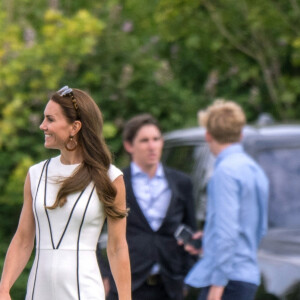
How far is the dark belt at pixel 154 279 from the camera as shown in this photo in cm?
606

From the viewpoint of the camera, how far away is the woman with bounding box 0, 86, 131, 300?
4.29m

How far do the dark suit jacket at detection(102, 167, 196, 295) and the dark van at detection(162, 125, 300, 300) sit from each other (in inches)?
17.9

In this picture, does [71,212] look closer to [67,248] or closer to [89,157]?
[67,248]

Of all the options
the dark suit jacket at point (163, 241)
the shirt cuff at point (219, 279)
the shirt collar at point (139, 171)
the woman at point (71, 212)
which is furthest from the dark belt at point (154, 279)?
the woman at point (71, 212)

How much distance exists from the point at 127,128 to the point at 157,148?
0.28 meters

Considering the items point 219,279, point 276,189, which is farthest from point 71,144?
point 276,189

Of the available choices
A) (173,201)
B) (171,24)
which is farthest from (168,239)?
(171,24)

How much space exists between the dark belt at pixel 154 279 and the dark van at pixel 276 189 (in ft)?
1.95

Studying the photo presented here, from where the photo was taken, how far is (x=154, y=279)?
19.9 feet

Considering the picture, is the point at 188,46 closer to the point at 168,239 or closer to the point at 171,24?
the point at 171,24

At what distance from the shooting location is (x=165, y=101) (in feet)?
36.0

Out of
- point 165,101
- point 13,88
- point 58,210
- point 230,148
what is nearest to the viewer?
point 58,210

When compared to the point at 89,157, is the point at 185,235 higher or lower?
lower

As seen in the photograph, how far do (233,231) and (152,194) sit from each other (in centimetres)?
88
